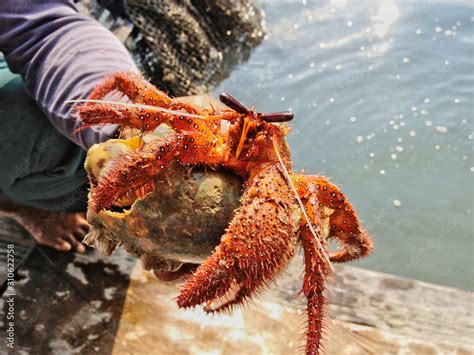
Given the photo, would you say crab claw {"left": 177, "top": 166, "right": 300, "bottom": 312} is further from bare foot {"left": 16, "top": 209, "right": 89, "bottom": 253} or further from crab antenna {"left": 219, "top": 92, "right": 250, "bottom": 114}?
bare foot {"left": 16, "top": 209, "right": 89, "bottom": 253}

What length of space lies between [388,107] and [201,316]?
4.13 m

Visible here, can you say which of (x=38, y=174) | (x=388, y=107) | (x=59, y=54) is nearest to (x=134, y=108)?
(x=59, y=54)

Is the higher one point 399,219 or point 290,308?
point 290,308

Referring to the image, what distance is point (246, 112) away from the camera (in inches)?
63.4

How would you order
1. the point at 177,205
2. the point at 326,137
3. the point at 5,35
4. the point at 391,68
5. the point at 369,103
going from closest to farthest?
the point at 177,205 → the point at 5,35 → the point at 326,137 → the point at 369,103 → the point at 391,68

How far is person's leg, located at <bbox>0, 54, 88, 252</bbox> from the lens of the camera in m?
2.72

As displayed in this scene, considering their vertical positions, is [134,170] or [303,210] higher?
[134,170]

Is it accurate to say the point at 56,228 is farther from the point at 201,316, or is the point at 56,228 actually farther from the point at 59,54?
the point at 59,54

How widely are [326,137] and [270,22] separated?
266 centimetres

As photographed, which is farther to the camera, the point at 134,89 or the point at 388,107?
the point at 388,107

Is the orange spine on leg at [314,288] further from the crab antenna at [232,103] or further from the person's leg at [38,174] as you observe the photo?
the person's leg at [38,174]

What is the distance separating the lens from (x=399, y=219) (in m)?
4.66

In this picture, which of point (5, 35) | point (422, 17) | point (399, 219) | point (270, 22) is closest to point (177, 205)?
point (5, 35)

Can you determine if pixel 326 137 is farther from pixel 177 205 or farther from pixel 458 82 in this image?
pixel 177 205
